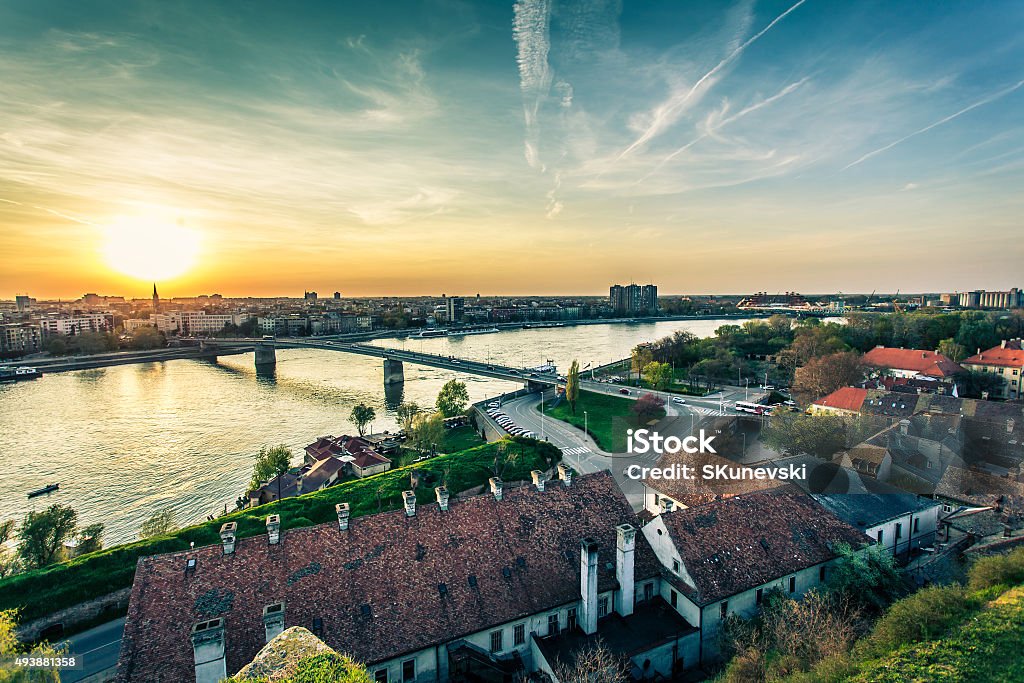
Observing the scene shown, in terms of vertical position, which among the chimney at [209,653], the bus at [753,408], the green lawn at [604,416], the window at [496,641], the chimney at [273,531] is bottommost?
the green lawn at [604,416]

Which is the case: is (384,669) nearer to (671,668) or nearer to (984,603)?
(671,668)

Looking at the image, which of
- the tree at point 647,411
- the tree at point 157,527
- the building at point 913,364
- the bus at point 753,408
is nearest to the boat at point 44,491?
the tree at point 157,527

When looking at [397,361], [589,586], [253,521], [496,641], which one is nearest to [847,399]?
[589,586]

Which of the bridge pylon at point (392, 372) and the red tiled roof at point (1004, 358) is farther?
the bridge pylon at point (392, 372)

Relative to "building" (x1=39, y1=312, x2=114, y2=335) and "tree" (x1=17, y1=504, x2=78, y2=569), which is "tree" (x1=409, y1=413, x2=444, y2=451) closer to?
"tree" (x1=17, y1=504, x2=78, y2=569)

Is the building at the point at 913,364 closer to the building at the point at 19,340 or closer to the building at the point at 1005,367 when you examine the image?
the building at the point at 1005,367

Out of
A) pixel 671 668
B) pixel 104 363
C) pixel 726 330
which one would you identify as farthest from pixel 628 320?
pixel 671 668
